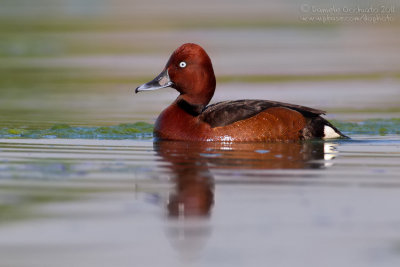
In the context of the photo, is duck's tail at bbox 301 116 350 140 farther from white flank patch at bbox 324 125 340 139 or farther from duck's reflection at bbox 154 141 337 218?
duck's reflection at bbox 154 141 337 218

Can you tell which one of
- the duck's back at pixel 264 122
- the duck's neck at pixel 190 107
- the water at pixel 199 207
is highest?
the duck's neck at pixel 190 107

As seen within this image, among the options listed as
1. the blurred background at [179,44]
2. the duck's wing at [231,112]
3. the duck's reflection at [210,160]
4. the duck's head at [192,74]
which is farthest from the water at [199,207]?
the blurred background at [179,44]

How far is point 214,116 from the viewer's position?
10.2 metres

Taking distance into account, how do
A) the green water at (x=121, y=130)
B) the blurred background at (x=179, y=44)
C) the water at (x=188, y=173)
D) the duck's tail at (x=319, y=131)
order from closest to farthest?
the water at (x=188, y=173)
the duck's tail at (x=319, y=131)
the green water at (x=121, y=130)
the blurred background at (x=179, y=44)

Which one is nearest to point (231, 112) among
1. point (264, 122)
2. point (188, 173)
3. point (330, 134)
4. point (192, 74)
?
point (264, 122)

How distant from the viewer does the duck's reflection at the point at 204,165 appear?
19.7 ft

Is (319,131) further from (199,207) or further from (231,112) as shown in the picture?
(199,207)

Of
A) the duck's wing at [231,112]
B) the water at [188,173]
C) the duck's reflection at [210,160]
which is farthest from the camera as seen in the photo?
the duck's wing at [231,112]

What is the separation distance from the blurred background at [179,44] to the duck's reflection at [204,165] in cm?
259

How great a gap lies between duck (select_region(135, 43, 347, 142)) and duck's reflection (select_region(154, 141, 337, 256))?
0.21 m

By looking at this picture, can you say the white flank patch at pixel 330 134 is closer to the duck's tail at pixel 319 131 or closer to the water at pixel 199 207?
the duck's tail at pixel 319 131

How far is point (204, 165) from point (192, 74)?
99.7 inches

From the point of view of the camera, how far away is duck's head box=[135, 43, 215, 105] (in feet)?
35.2

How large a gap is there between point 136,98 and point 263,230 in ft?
30.7
